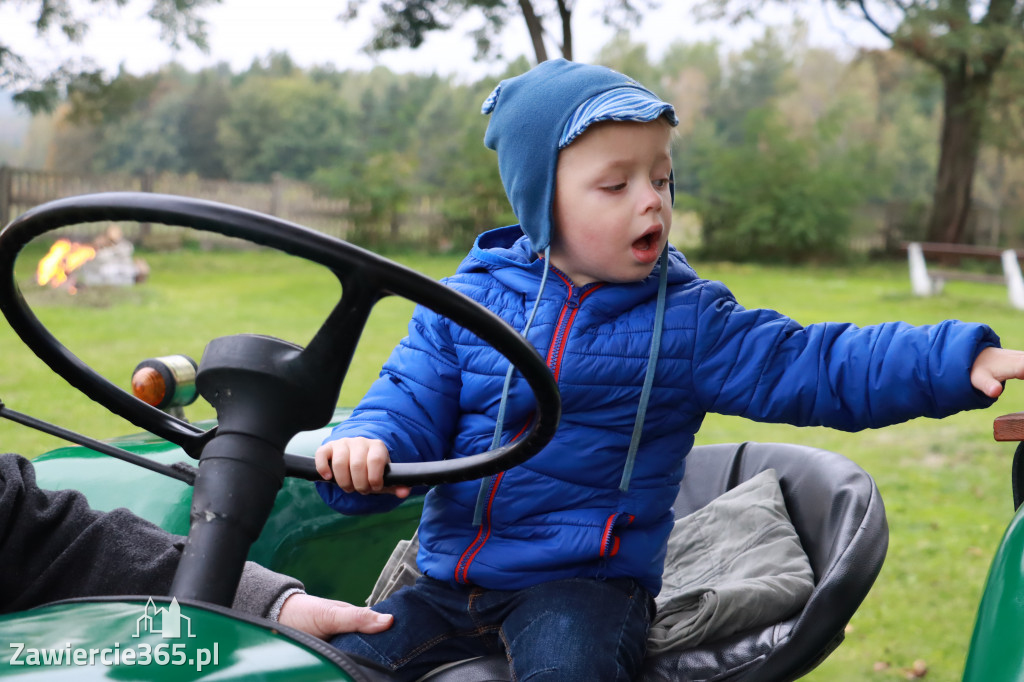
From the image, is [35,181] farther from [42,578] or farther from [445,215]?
[42,578]

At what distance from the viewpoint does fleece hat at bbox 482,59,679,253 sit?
4.01 ft

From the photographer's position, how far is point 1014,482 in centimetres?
112

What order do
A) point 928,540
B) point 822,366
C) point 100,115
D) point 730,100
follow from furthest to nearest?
point 730,100, point 100,115, point 928,540, point 822,366

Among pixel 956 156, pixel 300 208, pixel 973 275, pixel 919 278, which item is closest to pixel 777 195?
pixel 956 156

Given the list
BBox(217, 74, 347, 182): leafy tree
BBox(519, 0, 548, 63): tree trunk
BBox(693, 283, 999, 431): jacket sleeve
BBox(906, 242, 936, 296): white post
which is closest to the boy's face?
BBox(693, 283, 999, 431): jacket sleeve

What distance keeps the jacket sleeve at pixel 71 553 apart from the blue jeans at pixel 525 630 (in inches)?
6.4

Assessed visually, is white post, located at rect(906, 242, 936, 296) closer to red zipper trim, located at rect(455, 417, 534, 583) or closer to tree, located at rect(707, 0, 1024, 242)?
tree, located at rect(707, 0, 1024, 242)

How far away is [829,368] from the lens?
3.95 ft

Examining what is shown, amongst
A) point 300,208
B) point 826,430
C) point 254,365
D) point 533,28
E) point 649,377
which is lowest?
point 300,208

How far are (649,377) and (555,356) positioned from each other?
0.12 meters

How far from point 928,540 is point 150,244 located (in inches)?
411

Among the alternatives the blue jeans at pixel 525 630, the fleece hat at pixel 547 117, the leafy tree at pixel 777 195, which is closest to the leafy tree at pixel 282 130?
the leafy tree at pixel 777 195

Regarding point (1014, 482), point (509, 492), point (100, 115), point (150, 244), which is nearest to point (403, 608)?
point (509, 492)

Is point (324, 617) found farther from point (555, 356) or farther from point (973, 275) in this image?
point (973, 275)
